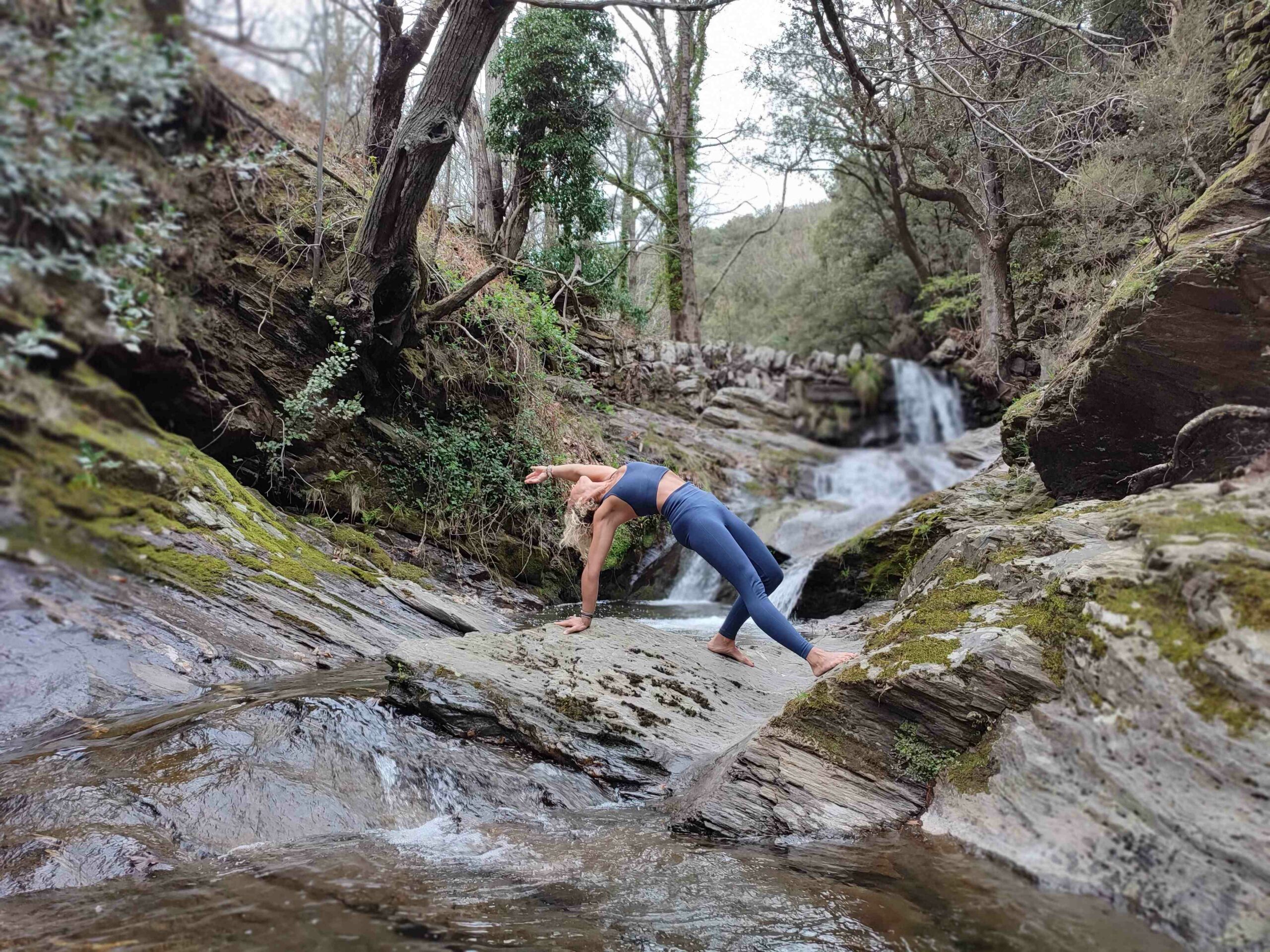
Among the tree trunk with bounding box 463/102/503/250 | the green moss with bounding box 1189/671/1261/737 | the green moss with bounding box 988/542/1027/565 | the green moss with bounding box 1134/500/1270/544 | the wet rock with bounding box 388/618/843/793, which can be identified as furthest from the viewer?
the tree trunk with bounding box 463/102/503/250

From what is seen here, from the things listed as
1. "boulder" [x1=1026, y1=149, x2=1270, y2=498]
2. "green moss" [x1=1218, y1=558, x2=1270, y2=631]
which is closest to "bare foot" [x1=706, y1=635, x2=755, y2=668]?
"boulder" [x1=1026, y1=149, x2=1270, y2=498]

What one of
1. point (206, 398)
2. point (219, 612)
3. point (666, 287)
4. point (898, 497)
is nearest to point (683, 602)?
point (898, 497)

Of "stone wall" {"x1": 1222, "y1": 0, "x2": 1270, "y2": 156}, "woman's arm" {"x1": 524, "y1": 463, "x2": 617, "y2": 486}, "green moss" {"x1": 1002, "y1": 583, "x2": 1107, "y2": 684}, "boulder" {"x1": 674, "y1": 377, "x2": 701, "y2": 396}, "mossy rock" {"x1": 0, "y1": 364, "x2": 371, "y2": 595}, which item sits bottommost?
"green moss" {"x1": 1002, "y1": 583, "x2": 1107, "y2": 684}

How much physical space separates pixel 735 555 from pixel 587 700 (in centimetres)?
122

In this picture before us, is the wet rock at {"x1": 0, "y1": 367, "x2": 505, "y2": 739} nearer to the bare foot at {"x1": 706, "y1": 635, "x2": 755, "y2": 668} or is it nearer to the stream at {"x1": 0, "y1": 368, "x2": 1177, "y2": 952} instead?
the stream at {"x1": 0, "y1": 368, "x2": 1177, "y2": 952}

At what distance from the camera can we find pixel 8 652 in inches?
141

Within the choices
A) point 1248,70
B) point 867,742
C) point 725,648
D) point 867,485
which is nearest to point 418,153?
point 725,648

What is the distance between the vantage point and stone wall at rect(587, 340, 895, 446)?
15.5 meters

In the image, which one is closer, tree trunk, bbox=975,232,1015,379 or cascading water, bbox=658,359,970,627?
cascading water, bbox=658,359,970,627

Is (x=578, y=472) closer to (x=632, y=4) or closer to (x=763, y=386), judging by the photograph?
(x=632, y=4)

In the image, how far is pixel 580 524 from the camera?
4992 millimetres

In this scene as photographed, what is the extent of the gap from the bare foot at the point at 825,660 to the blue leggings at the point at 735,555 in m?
0.06

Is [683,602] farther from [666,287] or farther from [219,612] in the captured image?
[666,287]

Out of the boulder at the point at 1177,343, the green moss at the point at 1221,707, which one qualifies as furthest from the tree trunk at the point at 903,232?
the green moss at the point at 1221,707
